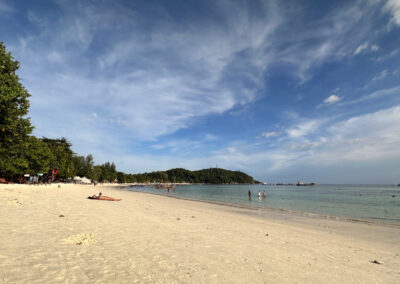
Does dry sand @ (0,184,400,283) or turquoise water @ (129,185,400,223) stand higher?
dry sand @ (0,184,400,283)

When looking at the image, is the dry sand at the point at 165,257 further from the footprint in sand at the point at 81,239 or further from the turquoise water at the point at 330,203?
the turquoise water at the point at 330,203

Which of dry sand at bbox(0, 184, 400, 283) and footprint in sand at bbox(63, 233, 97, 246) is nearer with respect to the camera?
dry sand at bbox(0, 184, 400, 283)

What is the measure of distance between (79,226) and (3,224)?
2.71 metres

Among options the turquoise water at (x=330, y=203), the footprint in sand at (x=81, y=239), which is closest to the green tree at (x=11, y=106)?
the footprint in sand at (x=81, y=239)

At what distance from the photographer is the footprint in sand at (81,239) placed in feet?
22.4

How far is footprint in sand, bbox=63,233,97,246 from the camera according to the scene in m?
6.81

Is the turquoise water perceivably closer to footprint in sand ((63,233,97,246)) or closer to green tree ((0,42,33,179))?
footprint in sand ((63,233,97,246))

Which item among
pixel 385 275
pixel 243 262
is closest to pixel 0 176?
pixel 243 262

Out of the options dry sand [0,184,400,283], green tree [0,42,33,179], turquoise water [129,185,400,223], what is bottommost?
turquoise water [129,185,400,223]

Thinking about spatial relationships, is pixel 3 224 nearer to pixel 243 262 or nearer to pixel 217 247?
pixel 217 247

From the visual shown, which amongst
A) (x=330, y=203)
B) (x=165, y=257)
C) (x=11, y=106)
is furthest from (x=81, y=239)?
(x=330, y=203)

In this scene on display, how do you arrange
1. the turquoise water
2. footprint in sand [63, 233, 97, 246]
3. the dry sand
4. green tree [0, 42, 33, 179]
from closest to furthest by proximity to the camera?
the dry sand, footprint in sand [63, 233, 97, 246], green tree [0, 42, 33, 179], the turquoise water

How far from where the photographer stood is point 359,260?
24.5ft

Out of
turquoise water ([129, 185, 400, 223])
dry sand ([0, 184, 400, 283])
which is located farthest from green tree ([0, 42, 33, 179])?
turquoise water ([129, 185, 400, 223])
